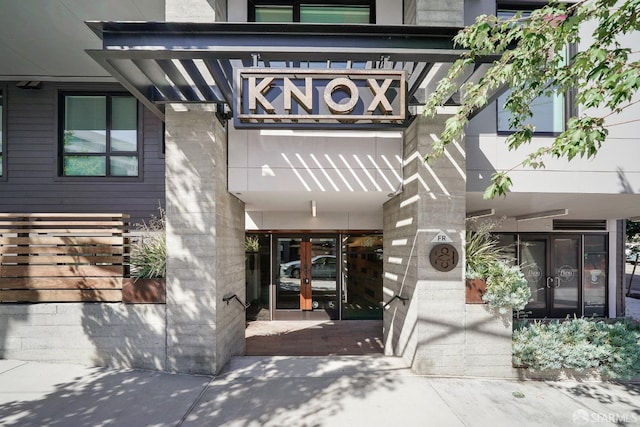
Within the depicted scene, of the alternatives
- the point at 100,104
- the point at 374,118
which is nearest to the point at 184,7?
the point at 374,118

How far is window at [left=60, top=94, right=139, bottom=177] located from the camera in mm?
7148

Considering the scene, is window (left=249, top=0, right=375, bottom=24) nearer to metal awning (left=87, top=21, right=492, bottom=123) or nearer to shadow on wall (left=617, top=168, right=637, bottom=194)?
metal awning (left=87, top=21, right=492, bottom=123)

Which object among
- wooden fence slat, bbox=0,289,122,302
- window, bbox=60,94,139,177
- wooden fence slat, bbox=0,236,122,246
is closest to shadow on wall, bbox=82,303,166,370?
wooden fence slat, bbox=0,289,122,302

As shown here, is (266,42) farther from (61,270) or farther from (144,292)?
(61,270)

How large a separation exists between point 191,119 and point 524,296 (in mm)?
5309

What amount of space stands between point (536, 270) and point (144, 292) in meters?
9.19

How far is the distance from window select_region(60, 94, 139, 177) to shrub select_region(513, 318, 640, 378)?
8.20m

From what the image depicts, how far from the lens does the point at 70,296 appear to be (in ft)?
14.4

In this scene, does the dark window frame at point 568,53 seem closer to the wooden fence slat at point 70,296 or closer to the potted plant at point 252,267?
the potted plant at point 252,267

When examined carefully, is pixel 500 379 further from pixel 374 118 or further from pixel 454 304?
pixel 374 118

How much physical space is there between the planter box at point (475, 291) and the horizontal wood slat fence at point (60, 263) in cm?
494

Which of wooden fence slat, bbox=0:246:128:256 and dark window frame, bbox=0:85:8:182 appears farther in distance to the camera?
dark window frame, bbox=0:85:8:182

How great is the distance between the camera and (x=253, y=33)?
3.49 meters

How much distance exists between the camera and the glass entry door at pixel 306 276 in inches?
332
